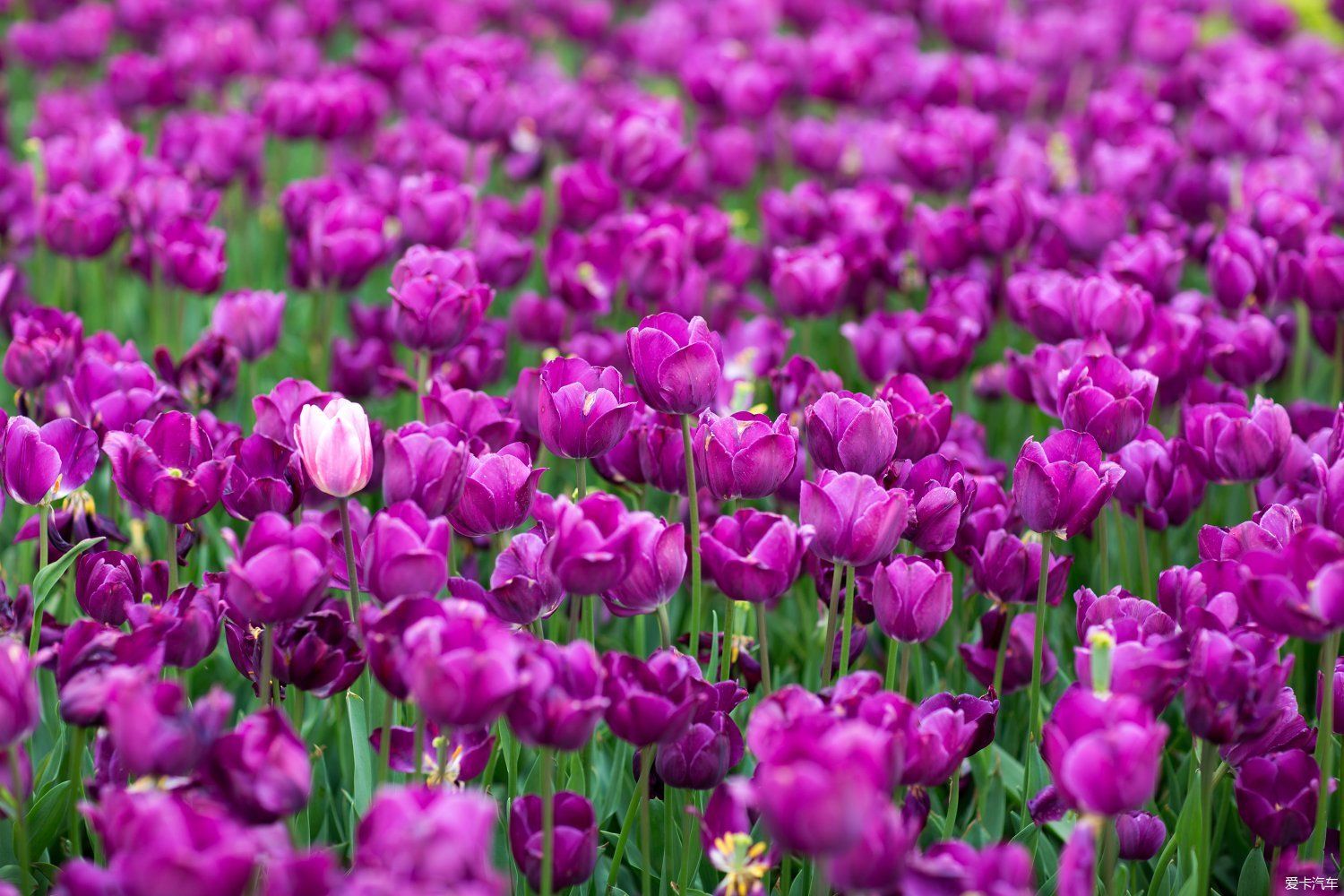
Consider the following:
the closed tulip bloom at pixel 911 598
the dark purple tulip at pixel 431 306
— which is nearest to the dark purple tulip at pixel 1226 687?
the closed tulip bloom at pixel 911 598

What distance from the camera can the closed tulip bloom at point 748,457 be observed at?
207 cm

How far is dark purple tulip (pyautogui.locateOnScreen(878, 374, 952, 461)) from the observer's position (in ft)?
7.72

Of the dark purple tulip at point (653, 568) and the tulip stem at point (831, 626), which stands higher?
the dark purple tulip at point (653, 568)

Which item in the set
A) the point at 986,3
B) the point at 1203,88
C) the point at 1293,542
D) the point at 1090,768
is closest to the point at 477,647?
the point at 1090,768

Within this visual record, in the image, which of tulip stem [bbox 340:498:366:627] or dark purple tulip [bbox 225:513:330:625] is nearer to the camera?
dark purple tulip [bbox 225:513:330:625]

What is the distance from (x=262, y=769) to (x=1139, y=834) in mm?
1219

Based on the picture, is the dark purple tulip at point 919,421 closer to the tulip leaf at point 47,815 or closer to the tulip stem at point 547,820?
the tulip stem at point 547,820

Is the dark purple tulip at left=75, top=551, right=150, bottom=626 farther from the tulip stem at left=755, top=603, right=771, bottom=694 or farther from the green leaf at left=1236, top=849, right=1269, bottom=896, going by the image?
the green leaf at left=1236, top=849, right=1269, bottom=896

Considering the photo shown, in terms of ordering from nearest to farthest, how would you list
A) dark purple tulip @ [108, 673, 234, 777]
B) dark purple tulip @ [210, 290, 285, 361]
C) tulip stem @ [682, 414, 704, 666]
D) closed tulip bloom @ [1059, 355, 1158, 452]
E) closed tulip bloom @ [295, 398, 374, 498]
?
dark purple tulip @ [108, 673, 234, 777] → closed tulip bloom @ [295, 398, 374, 498] → tulip stem @ [682, 414, 704, 666] → closed tulip bloom @ [1059, 355, 1158, 452] → dark purple tulip @ [210, 290, 285, 361]

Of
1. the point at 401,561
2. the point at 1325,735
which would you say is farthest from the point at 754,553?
the point at 1325,735

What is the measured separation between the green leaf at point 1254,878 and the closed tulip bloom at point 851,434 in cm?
84

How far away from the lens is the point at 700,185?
4535 mm

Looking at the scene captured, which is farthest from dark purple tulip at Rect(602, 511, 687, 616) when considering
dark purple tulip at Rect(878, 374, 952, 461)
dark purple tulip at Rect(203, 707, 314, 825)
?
dark purple tulip at Rect(878, 374, 952, 461)

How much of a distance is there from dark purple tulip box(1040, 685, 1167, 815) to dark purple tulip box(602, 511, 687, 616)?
0.55 meters
